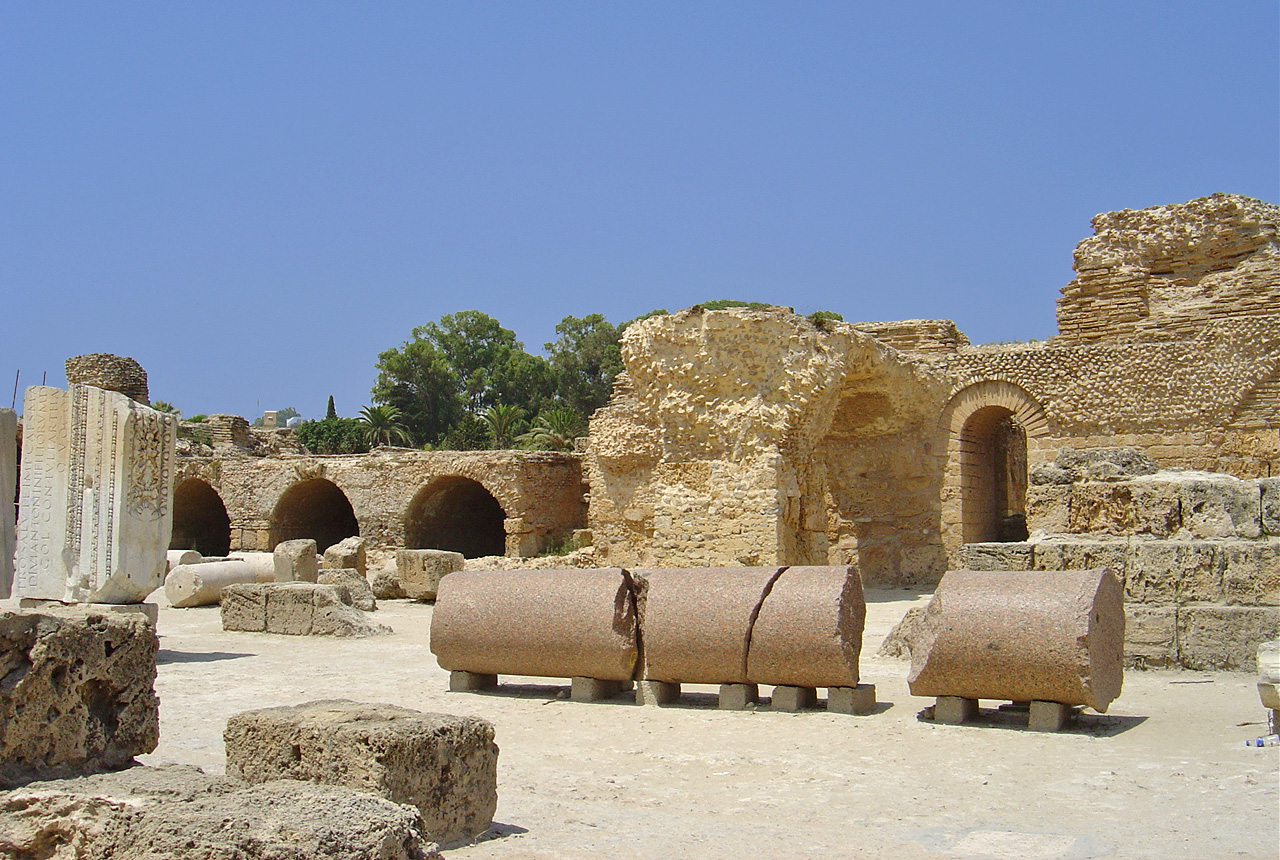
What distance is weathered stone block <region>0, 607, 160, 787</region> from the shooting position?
346cm

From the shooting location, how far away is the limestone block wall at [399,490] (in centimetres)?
1847

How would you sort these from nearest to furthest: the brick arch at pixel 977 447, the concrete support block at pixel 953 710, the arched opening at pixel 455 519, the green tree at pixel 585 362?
the concrete support block at pixel 953 710 < the brick arch at pixel 977 447 < the arched opening at pixel 455 519 < the green tree at pixel 585 362

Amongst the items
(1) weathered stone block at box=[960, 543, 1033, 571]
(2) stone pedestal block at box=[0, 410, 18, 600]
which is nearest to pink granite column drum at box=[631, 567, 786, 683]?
(1) weathered stone block at box=[960, 543, 1033, 571]

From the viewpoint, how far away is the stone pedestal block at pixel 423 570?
15211 mm

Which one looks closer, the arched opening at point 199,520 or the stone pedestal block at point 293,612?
the stone pedestal block at point 293,612

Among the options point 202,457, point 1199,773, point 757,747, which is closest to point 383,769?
point 757,747

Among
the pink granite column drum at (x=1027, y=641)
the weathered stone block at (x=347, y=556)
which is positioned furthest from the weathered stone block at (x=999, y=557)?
the weathered stone block at (x=347, y=556)

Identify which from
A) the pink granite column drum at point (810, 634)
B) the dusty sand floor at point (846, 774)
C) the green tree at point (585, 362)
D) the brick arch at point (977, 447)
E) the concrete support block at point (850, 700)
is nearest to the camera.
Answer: the dusty sand floor at point (846, 774)

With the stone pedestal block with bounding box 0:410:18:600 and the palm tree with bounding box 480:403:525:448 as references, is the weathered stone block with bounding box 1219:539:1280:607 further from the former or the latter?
the palm tree with bounding box 480:403:525:448

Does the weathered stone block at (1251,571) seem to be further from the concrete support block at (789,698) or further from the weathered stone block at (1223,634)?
the concrete support block at (789,698)

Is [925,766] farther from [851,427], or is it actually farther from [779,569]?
[851,427]

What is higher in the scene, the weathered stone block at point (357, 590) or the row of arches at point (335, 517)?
the row of arches at point (335, 517)

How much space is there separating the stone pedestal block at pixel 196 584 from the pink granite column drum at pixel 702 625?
903cm

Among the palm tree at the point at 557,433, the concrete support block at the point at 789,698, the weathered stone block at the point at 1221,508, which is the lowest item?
the concrete support block at the point at 789,698
